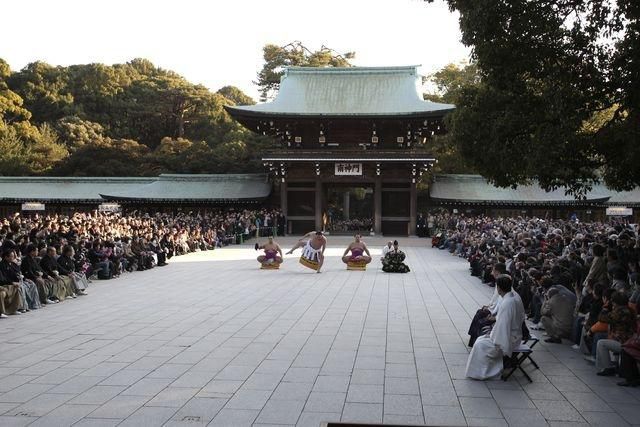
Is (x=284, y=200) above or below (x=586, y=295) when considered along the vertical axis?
above

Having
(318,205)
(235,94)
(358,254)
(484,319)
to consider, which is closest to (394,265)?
(358,254)

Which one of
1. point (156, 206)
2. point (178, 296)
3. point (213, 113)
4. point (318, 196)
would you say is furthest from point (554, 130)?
point (213, 113)

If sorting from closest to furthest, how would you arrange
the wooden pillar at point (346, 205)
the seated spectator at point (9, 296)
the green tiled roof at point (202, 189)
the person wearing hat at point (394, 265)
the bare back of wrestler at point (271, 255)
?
the seated spectator at point (9, 296), the person wearing hat at point (394, 265), the bare back of wrestler at point (271, 255), the green tiled roof at point (202, 189), the wooden pillar at point (346, 205)

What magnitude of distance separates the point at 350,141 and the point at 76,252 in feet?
73.4

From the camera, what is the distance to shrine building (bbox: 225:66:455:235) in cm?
3304

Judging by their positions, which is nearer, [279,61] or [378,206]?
[378,206]

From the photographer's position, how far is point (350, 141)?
35.7 metres

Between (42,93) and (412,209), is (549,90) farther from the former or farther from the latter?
(42,93)

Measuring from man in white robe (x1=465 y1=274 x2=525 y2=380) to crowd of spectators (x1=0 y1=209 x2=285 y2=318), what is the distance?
8.87 m

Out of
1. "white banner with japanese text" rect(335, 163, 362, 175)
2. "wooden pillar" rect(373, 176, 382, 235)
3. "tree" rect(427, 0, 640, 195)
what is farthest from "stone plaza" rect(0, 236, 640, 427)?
"white banner with japanese text" rect(335, 163, 362, 175)

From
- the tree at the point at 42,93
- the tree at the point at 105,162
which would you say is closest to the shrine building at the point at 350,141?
the tree at the point at 105,162

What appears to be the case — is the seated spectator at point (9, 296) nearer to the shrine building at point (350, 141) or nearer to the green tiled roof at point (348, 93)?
the shrine building at point (350, 141)

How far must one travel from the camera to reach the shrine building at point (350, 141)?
33037 millimetres

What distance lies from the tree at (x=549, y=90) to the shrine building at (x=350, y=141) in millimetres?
22080
